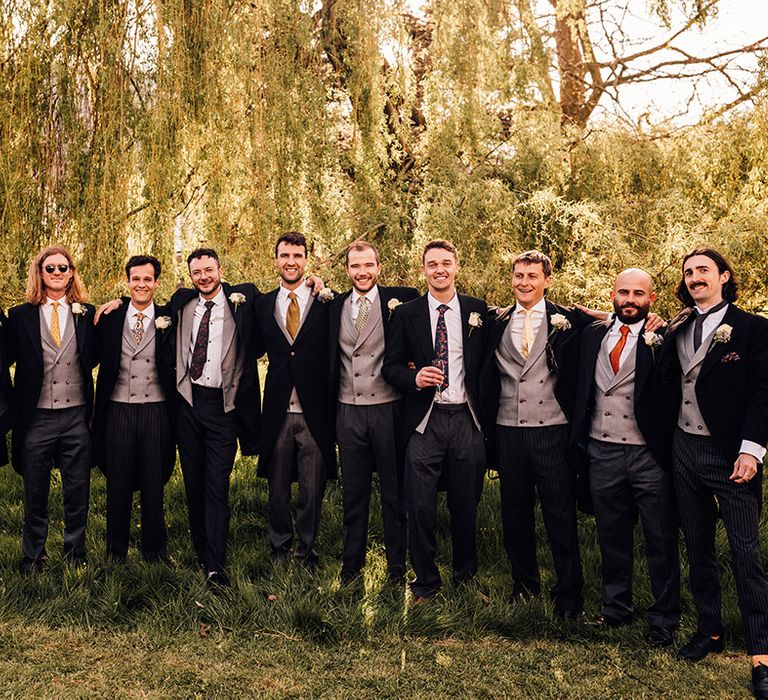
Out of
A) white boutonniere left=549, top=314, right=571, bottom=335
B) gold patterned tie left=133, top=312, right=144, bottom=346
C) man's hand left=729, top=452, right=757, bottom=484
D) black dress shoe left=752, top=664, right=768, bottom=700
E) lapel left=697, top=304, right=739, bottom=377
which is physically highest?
gold patterned tie left=133, top=312, right=144, bottom=346

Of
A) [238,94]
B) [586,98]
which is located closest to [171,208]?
[238,94]

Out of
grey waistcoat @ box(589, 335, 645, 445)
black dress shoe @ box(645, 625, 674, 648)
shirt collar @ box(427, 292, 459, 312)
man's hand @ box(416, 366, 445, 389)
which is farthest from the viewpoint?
shirt collar @ box(427, 292, 459, 312)

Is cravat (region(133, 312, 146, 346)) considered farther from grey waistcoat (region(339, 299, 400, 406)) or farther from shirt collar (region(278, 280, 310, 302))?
grey waistcoat (region(339, 299, 400, 406))

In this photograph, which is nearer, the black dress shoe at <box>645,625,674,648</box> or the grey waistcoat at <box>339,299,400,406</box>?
the black dress shoe at <box>645,625,674,648</box>

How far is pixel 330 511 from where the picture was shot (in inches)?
293

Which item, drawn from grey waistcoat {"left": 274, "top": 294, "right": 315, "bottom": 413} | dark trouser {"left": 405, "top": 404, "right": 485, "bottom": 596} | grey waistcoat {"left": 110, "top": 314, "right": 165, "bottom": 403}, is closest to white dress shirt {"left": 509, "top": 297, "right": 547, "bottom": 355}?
dark trouser {"left": 405, "top": 404, "right": 485, "bottom": 596}

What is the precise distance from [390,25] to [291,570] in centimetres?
496

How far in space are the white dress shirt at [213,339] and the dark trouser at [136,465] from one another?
403mm

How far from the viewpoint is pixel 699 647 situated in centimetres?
455

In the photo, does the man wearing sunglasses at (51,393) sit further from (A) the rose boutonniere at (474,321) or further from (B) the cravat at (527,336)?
(B) the cravat at (527,336)

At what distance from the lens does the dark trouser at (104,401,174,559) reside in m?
5.70

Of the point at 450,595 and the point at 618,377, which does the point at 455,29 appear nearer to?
the point at 618,377

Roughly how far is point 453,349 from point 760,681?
2.44m

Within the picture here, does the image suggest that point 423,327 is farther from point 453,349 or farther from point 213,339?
point 213,339
